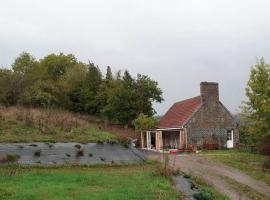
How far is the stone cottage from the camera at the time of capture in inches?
1596

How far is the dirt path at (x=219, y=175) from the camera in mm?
18859

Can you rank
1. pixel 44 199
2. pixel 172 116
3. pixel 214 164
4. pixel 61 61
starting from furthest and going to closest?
pixel 61 61, pixel 172 116, pixel 214 164, pixel 44 199

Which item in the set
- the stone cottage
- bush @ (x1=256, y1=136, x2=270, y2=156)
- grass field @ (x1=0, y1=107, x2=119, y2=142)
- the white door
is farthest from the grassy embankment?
the white door

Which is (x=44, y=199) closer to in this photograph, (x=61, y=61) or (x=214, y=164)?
(x=214, y=164)

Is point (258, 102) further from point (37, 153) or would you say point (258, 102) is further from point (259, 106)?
point (37, 153)

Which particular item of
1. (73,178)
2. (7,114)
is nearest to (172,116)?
(7,114)

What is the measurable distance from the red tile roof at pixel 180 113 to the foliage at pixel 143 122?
1589 millimetres

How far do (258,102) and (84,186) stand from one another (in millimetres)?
14628

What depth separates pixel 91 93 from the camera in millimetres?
51719

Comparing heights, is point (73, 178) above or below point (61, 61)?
below

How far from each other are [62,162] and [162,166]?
5.30 metres

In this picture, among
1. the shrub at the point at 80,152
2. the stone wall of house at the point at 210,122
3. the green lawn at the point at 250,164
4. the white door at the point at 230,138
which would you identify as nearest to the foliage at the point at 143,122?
the stone wall of house at the point at 210,122

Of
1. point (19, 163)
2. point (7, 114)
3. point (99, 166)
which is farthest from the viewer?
point (7, 114)

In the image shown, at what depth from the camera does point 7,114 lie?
96.0 ft
